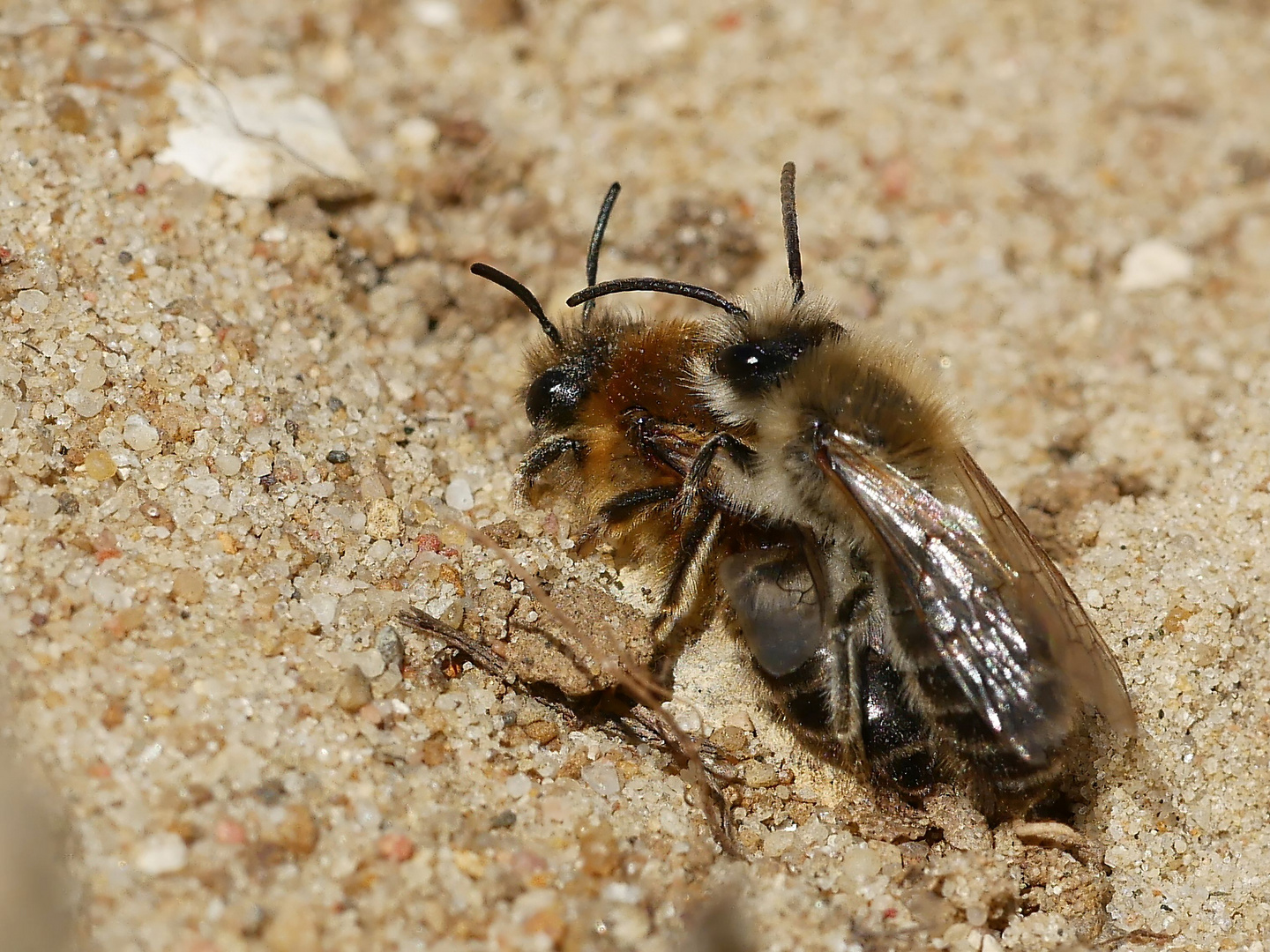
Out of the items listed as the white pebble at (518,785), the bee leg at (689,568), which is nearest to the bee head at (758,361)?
the bee leg at (689,568)

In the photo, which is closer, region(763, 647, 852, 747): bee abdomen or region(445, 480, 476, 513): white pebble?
region(763, 647, 852, 747): bee abdomen

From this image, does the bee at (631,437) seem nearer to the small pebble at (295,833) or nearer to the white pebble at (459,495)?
the white pebble at (459,495)

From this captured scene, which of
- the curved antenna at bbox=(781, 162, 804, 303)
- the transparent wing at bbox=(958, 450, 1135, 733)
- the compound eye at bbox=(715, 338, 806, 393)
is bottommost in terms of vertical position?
the transparent wing at bbox=(958, 450, 1135, 733)

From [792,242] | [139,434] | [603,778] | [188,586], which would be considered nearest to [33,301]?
[139,434]

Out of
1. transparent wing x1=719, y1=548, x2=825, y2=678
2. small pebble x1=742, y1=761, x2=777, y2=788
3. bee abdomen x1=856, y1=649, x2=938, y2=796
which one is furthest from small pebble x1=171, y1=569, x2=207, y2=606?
bee abdomen x1=856, y1=649, x2=938, y2=796

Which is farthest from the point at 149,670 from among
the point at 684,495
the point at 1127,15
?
the point at 1127,15

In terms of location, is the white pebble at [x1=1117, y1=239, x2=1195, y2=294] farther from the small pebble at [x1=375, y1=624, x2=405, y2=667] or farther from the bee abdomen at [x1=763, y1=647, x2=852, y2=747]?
the small pebble at [x1=375, y1=624, x2=405, y2=667]
